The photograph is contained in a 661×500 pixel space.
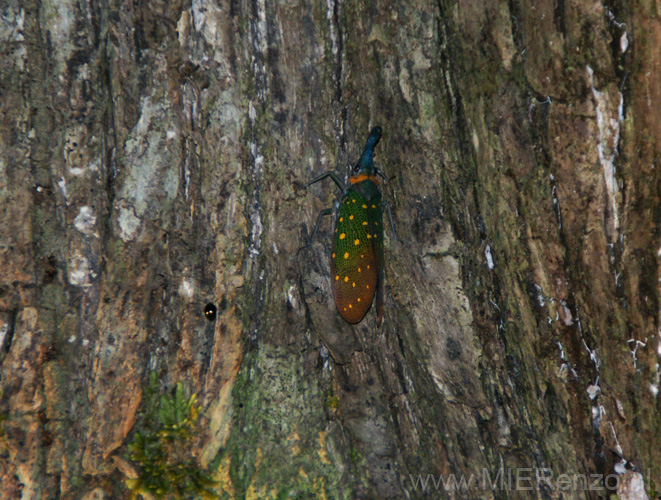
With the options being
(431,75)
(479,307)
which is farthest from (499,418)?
(431,75)

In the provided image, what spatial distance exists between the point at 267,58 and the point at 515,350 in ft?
9.10

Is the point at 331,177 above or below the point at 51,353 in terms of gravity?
above

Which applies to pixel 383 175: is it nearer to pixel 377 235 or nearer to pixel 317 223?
pixel 377 235

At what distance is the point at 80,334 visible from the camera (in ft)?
10.2

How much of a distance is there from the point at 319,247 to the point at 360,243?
399 millimetres

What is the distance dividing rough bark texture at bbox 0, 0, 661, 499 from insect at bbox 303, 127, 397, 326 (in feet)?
0.58

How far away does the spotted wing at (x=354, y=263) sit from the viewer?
124 inches

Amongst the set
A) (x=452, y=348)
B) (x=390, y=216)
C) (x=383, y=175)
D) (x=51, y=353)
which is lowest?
(x=452, y=348)

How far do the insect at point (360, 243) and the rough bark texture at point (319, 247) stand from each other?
0.18 meters

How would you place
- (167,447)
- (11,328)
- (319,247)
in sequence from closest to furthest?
(11,328), (167,447), (319,247)

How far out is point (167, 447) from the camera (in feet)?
10.8

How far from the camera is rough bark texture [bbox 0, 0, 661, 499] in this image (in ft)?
8.66

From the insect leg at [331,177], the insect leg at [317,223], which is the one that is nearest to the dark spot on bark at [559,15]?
the insect leg at [331,177]

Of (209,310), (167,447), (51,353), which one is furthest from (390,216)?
(51,353)
